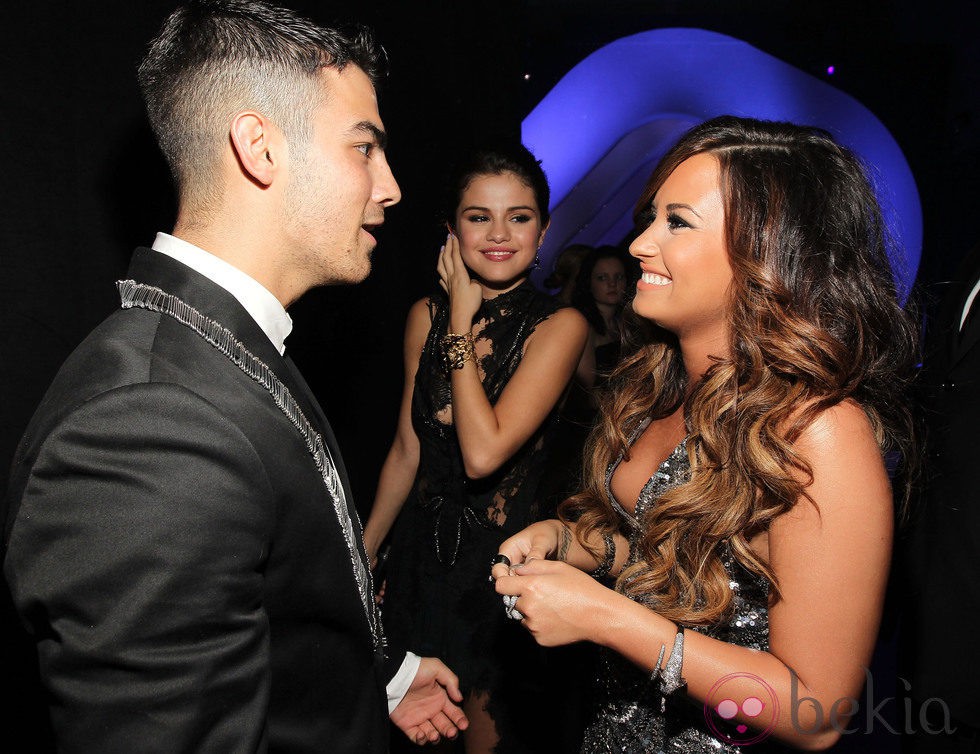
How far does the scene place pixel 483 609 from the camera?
79.2 inches

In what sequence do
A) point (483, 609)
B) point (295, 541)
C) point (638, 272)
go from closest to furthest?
1. point (295, 541)
2. point (483, 609)
3. point (638, 272)

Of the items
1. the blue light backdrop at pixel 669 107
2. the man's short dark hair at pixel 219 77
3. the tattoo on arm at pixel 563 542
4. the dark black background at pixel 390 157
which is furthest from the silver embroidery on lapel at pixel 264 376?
the blue light backdrop at pixel 669 107

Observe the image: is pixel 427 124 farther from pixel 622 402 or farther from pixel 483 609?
pixel 483 609

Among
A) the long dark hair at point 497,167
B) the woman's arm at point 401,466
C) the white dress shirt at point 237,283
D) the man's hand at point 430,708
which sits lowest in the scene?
the man's hand at point 430,708

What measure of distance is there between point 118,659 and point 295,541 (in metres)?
0.27

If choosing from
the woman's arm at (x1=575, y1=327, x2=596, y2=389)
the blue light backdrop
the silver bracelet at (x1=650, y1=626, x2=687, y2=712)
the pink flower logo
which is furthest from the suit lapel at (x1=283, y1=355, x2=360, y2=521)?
the blue light backdrop

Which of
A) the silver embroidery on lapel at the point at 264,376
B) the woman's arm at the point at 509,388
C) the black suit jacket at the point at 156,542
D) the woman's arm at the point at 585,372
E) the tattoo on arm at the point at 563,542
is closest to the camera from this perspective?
the black suit jacket at the point at 156,542

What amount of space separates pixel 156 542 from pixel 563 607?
2.39 ft

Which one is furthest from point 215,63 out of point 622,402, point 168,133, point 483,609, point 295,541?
point 483,609

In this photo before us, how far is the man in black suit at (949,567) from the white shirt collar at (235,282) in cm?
141

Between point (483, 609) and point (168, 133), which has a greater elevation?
point (168, 133)

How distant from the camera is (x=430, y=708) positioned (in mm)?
1525

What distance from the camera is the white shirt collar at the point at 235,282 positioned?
1049mm

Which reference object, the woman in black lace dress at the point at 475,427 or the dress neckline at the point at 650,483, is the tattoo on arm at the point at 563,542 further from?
Answer: the woman in black lace dress at the point at 475,427
